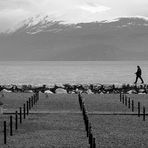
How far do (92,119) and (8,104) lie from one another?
32.4ft

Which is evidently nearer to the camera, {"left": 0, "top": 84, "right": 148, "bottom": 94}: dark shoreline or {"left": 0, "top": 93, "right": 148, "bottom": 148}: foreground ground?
{"left": 0, "top": 93, "right": 148, "bottom": 148}: foreground ground

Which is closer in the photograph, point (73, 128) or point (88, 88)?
point (73, 128)

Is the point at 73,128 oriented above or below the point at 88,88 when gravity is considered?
below

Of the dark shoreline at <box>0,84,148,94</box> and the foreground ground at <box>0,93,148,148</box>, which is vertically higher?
the dark shoreline at <box>0,84,148,94</box>

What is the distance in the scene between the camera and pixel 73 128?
2625 centimetres

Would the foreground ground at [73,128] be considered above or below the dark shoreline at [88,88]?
below

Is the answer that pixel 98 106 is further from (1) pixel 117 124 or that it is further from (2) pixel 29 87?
(2) pixel 29 87

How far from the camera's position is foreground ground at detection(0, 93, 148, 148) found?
73.9 feet

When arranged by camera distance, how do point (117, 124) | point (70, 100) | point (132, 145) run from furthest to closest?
1. point (70, 100)
2. point (117, 124)
3. point (132, 145)

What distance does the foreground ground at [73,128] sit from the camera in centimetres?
2252

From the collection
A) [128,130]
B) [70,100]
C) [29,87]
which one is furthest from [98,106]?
[29,87]

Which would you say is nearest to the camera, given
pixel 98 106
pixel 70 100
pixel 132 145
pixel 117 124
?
pixel 132 145

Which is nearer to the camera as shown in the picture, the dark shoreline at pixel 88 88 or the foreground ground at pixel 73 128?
the foreground ground at pixel 73 128

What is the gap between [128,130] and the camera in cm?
2577
